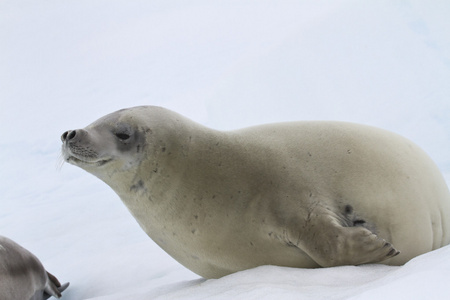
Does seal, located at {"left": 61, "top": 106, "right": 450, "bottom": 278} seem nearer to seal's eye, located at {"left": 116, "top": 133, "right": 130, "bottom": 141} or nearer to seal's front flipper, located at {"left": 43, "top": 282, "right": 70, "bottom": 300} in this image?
seal's eye, located at {"left": 116, "top": 133, "right": 130, "bottom": 141}

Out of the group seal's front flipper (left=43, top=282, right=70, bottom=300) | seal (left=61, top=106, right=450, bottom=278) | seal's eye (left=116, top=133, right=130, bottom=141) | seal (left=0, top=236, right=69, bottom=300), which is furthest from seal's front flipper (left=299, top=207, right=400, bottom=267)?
seal's front flipper (left=43, top=282, right=70, bottom=300)

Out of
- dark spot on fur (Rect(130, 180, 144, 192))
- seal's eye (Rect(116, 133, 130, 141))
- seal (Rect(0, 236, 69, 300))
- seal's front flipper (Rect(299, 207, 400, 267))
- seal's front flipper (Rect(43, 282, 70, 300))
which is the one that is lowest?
seal's front flipper (Rect(43, 282, 70, 300))

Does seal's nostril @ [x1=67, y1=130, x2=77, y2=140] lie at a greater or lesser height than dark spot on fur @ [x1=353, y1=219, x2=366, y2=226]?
greater

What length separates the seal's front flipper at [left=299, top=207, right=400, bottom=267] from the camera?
5.57 feet

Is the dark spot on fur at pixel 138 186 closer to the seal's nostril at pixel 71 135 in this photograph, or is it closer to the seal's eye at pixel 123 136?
the seal's eye at pixel 123 136

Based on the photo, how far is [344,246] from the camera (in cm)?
171

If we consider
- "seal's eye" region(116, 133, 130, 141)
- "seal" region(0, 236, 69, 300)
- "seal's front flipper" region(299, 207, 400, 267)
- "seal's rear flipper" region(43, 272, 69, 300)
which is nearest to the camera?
"seal's front flipper" region(299, 207, 400, 267)

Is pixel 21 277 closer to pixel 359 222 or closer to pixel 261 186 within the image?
pixel 261 186

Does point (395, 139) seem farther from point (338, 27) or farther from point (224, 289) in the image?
point (338, 27)

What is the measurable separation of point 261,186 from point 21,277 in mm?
1257

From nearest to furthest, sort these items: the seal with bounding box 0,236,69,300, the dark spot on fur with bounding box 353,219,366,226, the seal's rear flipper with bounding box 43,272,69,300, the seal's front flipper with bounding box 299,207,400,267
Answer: the seal's front flipper with bounding box 299,207,400,267 < the dark spot on fur with bounding box 353,219,366,226 < the seal with bounding box 0,236,69,300 < the seal's rear flipper with bounding box 43,272,69,300

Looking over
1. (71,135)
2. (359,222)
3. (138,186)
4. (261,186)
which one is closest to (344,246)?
(359,222)

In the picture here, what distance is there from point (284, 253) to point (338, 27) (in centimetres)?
372

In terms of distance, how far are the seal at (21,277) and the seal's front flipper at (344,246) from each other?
4.31 feet
